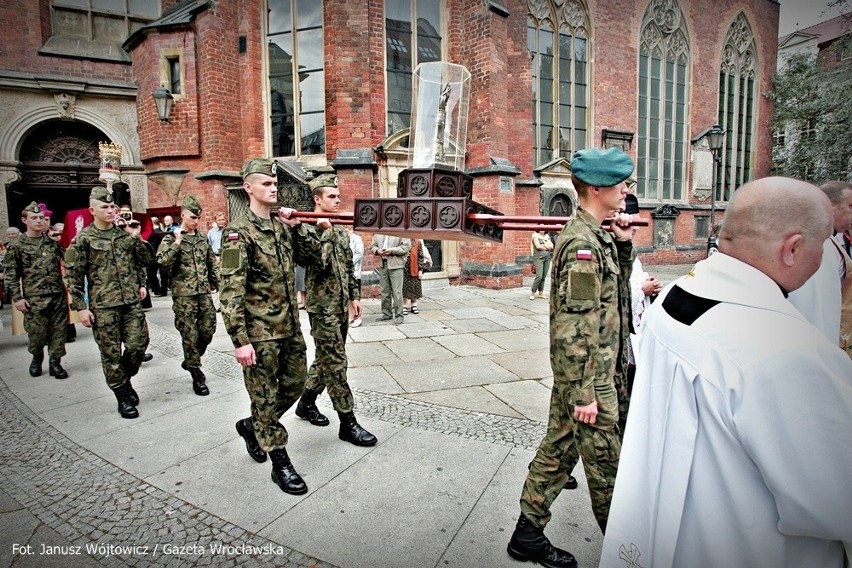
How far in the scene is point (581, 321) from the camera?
7.03ft

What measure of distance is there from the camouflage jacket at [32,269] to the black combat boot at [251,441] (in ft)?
13.7

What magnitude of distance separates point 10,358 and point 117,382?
355 centimetres

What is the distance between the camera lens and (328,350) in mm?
3678

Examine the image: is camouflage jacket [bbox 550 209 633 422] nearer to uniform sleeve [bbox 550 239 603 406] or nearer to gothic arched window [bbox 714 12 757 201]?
uniform sleeve [bbox 550 239 603 406]

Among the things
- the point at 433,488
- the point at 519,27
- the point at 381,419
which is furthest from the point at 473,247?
the point at 433,488

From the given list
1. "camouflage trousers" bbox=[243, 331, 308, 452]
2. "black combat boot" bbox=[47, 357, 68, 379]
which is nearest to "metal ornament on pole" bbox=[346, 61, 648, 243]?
"camouflage trousers" bbox=[243, 331, 308, 452]

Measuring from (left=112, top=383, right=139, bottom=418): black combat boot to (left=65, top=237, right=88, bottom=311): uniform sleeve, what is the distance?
844 millimetres

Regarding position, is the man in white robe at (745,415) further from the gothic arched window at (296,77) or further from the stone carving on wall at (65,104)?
the stone carving on wall at (65,104)

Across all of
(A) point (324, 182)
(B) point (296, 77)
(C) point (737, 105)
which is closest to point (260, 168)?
(A) point (324, 182)

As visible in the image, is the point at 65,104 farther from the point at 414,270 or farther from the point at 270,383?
the point at 270,383

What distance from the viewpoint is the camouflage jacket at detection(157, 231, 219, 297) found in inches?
206

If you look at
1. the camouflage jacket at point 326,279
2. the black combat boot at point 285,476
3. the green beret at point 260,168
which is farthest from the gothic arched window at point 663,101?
the black combat boot at point 285,476

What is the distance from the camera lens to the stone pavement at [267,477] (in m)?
2.50

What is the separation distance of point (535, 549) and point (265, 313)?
2139mm
